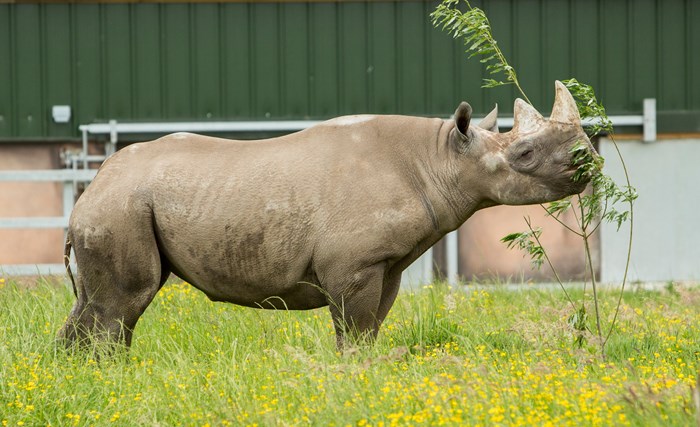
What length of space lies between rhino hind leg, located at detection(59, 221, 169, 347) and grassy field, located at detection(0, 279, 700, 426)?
0.22 meters

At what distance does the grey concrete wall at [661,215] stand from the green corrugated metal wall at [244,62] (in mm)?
401

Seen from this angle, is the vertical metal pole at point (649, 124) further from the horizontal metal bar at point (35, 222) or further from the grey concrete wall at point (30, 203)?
the grey concrete wall at point (30, 203)

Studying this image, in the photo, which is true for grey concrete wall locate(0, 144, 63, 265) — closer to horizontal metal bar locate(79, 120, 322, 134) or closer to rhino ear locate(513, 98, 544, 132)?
horizontal metal bar locate(79, 120, 322, 134)

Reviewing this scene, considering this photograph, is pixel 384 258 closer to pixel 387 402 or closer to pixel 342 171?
pixel 342 171

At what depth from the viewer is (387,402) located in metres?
5.64

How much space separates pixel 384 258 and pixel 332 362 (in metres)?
0.63

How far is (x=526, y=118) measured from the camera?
7113 millimetres

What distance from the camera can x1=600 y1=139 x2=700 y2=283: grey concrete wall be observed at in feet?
45.5

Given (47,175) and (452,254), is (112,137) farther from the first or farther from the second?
(452,254)

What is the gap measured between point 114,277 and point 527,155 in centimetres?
243

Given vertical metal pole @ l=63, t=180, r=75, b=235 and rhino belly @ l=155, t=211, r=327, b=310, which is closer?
rhino belly @ l=155, t=211, r=327, b=310

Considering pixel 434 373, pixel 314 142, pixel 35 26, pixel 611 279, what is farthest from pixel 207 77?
pixel 434 373

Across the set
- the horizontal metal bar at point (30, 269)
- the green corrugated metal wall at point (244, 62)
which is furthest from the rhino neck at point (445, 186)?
the green corrugated metal wall at point (244, 62)

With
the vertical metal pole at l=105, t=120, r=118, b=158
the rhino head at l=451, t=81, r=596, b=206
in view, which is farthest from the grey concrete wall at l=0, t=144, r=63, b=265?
the rhino head at l=451, t=81, r=596, b=206
